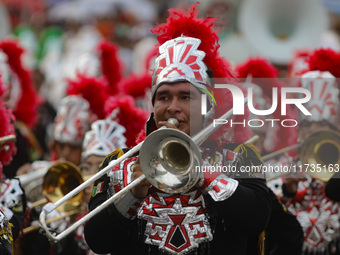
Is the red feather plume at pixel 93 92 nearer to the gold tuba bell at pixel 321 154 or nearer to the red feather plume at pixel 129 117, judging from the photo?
the red feather plume at pixel 129 117

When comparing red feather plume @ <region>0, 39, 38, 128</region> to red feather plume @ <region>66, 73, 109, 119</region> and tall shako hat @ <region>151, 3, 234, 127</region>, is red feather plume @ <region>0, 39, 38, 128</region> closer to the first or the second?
red feather plume @ <region>66, 73, 109, 119</region>

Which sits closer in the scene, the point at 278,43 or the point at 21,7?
the point at 278,43

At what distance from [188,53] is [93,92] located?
8.74 ft

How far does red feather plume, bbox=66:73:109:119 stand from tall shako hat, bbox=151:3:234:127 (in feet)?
7.25

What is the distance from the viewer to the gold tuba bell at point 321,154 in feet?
14.7

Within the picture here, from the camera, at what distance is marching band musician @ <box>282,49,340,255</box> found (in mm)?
5051

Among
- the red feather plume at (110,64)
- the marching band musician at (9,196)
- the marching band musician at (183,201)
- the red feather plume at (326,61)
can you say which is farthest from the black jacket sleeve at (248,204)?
the red feather plume at (110,64)

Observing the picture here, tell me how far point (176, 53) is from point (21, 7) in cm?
1393

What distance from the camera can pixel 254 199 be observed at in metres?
3.44

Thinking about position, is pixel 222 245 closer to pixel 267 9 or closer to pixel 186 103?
pixel 186 103

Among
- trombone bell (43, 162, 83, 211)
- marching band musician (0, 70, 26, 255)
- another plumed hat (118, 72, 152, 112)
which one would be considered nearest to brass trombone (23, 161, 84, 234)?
trombone bell (43, 162, 83, 211)

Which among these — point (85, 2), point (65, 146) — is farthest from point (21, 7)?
point (65, 146)

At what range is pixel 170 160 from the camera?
11.1ft

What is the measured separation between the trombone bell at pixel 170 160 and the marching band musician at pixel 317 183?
182cm
